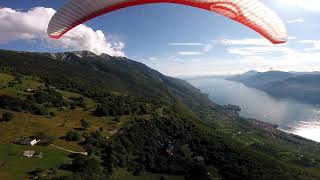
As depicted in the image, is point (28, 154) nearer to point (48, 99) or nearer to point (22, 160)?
point (22, 160)

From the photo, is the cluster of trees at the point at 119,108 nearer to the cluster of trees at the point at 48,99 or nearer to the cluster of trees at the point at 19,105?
the cluster of trees at the point at 48,99

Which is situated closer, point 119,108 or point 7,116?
point 7,116

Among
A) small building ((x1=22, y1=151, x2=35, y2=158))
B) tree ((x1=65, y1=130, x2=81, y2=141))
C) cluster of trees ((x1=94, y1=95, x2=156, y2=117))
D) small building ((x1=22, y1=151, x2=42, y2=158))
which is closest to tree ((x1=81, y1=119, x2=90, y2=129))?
tree ((x1=65, y1=130, x2=81, y2=141))

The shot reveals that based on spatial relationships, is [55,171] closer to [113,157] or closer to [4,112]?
[113,157]

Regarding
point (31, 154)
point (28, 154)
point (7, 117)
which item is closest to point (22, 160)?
point (28, 154)

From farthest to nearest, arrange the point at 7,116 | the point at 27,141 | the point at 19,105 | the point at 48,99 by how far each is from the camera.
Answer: the point at 48,99 < the point at 19,105 < the point at 7,116 < the point at 27,141

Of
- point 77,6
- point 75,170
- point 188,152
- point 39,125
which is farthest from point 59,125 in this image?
point 77,6

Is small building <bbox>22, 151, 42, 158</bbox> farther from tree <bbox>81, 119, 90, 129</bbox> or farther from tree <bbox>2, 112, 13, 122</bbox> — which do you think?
tree <bbox>81, 119, 90, 129</bbox>
